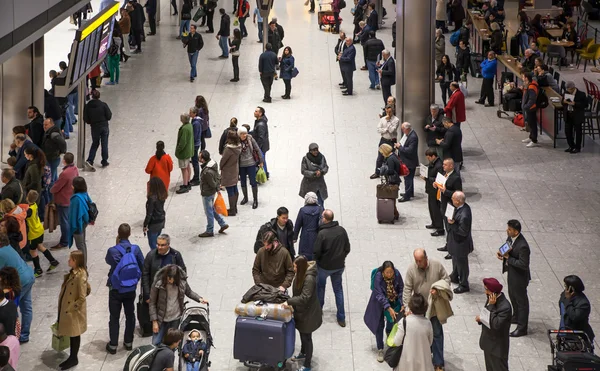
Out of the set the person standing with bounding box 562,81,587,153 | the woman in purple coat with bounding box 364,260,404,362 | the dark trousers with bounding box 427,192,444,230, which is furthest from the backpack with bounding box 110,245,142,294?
the person standing with bounding box 562,81,587,153

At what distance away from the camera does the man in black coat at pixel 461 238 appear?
13617 millimetres

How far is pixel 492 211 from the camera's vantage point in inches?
687

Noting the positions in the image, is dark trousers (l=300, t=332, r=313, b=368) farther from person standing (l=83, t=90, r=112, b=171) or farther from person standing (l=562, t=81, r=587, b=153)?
person standing (l=562, t=81, r=587, b=153)

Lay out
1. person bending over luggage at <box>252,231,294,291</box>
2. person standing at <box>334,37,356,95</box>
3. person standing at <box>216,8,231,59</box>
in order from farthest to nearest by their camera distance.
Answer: person standing at <box>216,8,231,59</box> → person standing at <box>334,37,356,95</box> → person bending over luggage at <box>252,231,294,291</box>

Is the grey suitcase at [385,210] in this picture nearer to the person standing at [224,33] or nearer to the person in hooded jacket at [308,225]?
the person in hooded jacket at [308,225]

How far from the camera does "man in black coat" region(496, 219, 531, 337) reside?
12.5 m

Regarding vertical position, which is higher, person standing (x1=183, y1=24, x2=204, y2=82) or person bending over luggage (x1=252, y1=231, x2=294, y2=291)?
person standing (x1=183, y1=24, x2=204, y2=82)

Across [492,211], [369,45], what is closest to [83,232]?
[492,211]

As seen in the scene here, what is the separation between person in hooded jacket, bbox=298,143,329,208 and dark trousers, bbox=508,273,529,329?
176 inches

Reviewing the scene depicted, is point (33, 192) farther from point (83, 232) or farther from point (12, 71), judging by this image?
point (12, 71)

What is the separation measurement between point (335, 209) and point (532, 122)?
19.6ft

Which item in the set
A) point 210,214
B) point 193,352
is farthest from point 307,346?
point 210,214

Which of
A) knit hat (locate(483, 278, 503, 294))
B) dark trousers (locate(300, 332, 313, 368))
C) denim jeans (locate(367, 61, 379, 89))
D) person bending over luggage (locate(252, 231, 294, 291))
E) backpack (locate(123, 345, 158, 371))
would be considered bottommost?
dark trousers (locate(300, 332, 313, 368))

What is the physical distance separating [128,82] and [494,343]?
17.3m
